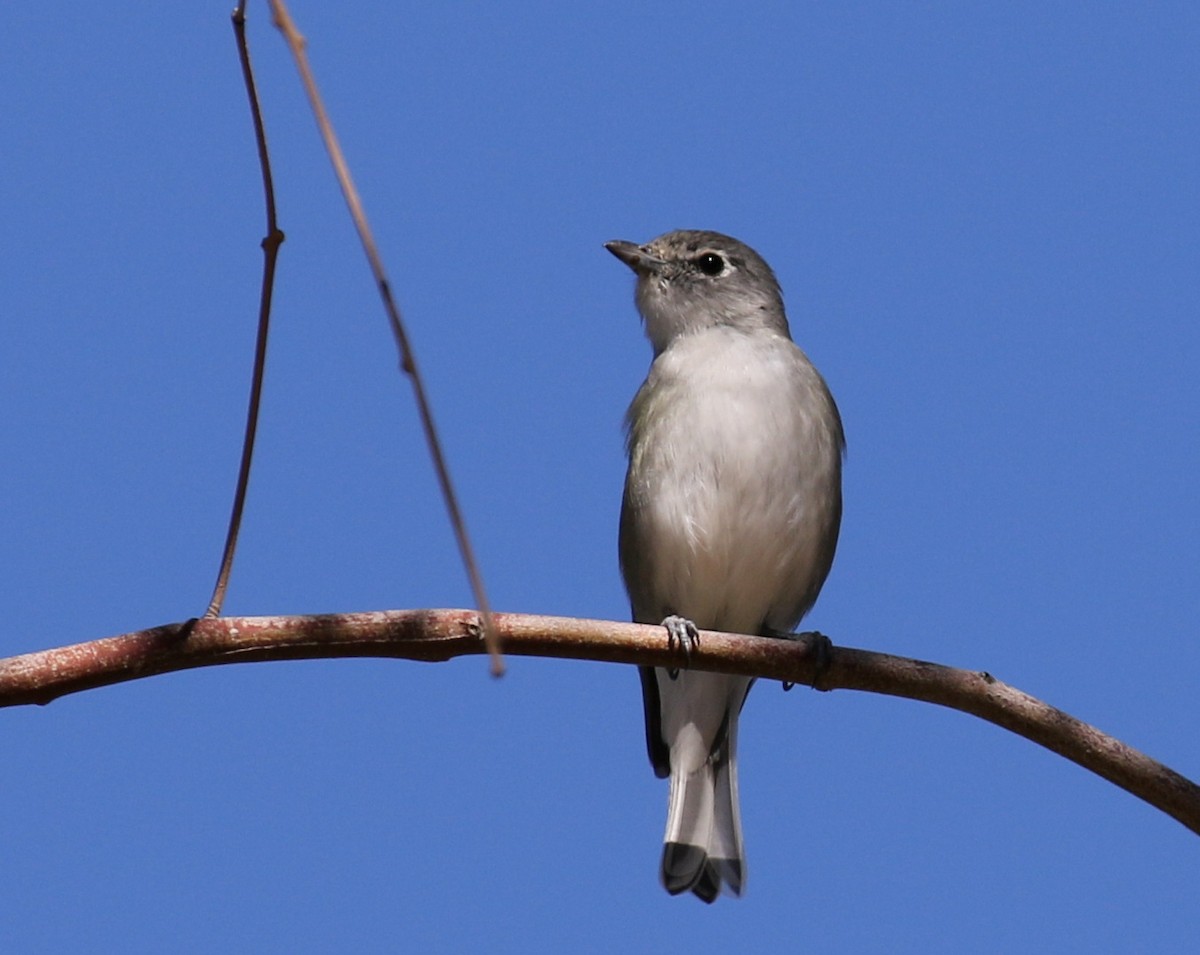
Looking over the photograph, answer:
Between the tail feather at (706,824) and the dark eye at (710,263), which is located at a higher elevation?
the dark eye at (710,263)

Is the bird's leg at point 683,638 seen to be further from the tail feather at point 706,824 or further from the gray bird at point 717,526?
the tail feather at point 706,824

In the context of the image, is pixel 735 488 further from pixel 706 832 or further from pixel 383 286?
pixel 383 286

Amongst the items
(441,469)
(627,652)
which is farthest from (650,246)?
(441,469)

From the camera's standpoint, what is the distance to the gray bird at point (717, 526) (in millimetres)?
5797

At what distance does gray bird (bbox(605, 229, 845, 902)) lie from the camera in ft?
19.0

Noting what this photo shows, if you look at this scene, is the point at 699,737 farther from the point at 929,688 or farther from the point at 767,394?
the point at 929,688

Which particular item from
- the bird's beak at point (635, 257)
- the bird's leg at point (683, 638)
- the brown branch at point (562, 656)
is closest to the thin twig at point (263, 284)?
the brown branch at point (562, 656)

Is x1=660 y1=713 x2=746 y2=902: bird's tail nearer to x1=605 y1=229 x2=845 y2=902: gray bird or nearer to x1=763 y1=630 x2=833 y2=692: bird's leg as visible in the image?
x1=605 y1=229 x2=845 y2=902: gray bird

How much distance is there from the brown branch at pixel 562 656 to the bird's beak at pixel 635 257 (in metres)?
2.88

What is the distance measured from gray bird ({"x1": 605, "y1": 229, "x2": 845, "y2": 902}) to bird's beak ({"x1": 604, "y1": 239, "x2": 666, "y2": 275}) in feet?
1.56

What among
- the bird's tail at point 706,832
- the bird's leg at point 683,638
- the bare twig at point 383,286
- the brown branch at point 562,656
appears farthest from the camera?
the bird's tail at point 706,832

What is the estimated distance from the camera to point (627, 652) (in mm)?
3932

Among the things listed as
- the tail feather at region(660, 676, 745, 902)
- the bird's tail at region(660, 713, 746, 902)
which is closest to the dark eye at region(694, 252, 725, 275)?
the tail feather at region(660, 676, 745, 902)

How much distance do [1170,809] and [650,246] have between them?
3904 millimetres
